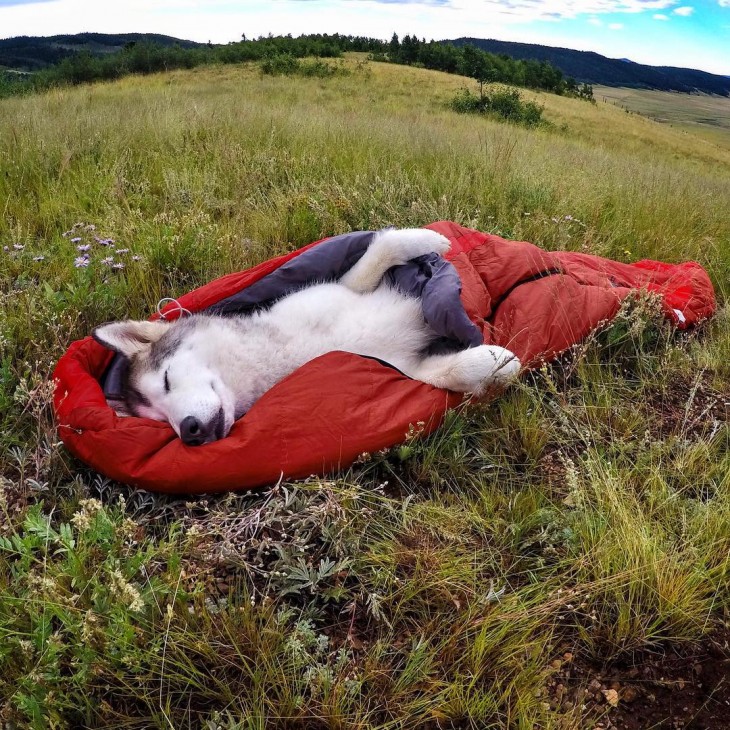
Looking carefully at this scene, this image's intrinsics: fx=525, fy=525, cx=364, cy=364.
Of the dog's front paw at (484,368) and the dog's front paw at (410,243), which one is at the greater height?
the dog's front paw at (410,243)

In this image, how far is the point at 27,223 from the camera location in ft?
15.6

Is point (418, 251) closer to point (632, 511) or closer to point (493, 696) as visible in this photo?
point (632, 511)

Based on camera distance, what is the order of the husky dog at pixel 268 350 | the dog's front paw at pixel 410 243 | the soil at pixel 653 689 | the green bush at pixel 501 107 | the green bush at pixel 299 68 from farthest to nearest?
the green bush at pixel 299 68
the green bush at pixel 501 107
the dog's front paw at pixel 410 243
the husky dog at pixel 268 350
the soil at pixel 653 689

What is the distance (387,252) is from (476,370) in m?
1.05

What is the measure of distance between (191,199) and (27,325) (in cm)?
253

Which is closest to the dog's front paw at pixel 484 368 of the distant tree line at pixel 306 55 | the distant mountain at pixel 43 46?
the distant tree line at pixel 306 55

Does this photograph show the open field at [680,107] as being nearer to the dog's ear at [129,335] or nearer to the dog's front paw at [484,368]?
the dog's front paw at [484,368]

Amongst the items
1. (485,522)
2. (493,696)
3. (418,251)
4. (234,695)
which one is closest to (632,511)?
(485,522)

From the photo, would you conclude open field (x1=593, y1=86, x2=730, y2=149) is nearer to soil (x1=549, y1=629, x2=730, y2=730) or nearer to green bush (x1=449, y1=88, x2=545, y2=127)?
green bush (x1=449, y1=88, x2=545, y2=127)

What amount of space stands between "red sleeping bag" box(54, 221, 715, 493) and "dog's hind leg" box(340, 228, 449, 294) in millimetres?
295

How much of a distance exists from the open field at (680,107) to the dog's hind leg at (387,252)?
501 ft

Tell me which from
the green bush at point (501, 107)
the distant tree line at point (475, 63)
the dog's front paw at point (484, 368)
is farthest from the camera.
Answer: the distant tree line at point (475, 63)

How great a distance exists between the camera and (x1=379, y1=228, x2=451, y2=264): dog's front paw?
335cm

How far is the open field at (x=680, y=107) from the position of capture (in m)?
139
